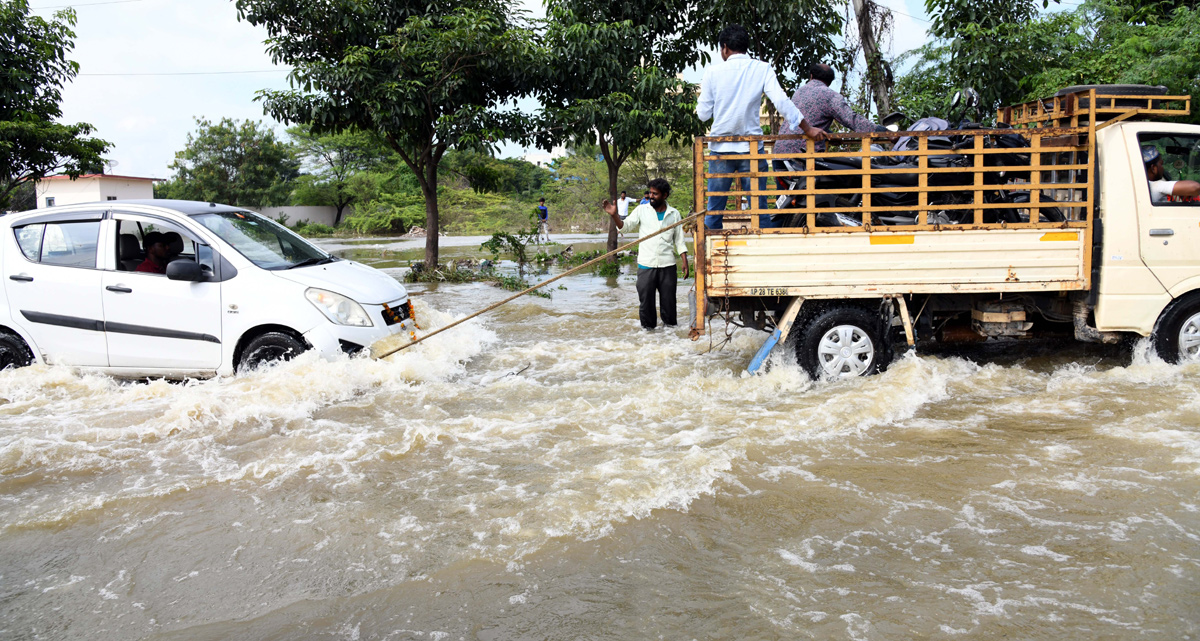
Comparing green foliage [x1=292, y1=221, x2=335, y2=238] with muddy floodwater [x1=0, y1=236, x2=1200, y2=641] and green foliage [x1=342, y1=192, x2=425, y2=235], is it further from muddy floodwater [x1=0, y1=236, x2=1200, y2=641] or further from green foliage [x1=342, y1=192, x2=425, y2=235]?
muddy floodwater [x1=0, y1=236, x2=1200, y2=641]

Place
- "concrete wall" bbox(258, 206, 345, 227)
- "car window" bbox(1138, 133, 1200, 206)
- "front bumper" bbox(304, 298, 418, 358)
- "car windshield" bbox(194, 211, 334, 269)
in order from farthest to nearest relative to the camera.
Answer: "concrete wall" bbox(258, 206, 345, 227) < "car windshield" bbox(194, 211, 334, 269) < "front bumper" bbox(304, 298, 418, 358) < "car window" bbox(1138, 133, 1200, 206)

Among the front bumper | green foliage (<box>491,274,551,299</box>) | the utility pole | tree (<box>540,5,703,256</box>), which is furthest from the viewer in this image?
the utility pole

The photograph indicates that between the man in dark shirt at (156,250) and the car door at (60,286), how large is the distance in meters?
0.37

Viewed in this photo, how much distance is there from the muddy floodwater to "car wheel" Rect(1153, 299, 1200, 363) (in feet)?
0.55

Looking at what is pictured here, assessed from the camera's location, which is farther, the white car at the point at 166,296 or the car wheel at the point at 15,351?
the car wheel at the point at 15,351

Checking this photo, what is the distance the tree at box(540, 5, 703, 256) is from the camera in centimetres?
1445

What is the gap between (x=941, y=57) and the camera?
45.3ft

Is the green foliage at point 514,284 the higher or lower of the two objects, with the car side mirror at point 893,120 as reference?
lower

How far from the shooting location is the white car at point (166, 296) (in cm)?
667

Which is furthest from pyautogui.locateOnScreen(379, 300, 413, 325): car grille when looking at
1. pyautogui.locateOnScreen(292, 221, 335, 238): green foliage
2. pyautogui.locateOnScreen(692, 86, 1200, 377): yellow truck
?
pyautogui.locateOnScreen(292, 221, 335, 238): green foliage

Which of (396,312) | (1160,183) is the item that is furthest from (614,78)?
(1160,183)

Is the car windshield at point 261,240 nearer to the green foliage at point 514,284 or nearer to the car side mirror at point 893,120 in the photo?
the car side mirror at point 893,120

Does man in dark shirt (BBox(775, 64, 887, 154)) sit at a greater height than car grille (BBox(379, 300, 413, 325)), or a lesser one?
greater

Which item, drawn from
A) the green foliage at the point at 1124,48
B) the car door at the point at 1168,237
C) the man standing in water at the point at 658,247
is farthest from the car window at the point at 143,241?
the green foliage at the point at 1124,48
